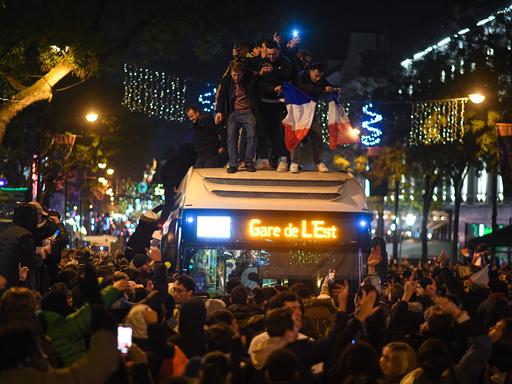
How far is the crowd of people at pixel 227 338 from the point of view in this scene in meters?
6.53

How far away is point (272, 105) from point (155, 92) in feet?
27.3

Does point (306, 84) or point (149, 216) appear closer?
point (306, 84)

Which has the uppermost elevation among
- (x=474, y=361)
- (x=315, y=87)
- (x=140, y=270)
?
(x=315, y=87)

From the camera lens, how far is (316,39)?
12788 centimetres

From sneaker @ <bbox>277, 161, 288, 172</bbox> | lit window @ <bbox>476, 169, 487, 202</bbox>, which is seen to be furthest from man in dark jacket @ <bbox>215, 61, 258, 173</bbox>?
lit window @ <bbox>476, 169, 487, 202</bbox>

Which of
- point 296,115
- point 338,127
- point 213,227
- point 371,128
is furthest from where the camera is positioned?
point 371,128

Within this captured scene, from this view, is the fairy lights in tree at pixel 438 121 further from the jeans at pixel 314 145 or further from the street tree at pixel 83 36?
the jeans at pixel 314 145

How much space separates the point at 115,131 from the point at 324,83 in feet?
125

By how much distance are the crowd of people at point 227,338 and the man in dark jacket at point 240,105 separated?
3505mm

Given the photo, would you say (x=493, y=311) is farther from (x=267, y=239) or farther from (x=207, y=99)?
(x=207, y=99)

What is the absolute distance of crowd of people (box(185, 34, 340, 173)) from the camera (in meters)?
15.7

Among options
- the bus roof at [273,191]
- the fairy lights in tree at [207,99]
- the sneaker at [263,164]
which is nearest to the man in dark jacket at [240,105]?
the sneaker at [263,164]

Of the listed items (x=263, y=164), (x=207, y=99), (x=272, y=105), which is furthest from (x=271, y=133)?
(x=207, y=99)

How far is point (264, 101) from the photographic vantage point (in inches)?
645
